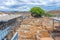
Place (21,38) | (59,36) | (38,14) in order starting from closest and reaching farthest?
(59,36), (21,38), (38,14)

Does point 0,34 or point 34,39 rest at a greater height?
point 0,34

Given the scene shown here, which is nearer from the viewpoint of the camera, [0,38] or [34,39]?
[0,38]

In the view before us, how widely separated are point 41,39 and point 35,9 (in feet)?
143

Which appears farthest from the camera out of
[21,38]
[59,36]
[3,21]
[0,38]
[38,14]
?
[38,14]

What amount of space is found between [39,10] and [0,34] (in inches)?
1934

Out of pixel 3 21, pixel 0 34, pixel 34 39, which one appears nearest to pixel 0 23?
pixel 3 21

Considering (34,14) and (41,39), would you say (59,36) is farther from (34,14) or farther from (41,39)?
(34,14)

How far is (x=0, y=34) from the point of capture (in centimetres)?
818

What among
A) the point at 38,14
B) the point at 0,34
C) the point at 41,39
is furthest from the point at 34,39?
the point at 38,14

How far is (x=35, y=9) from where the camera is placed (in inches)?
2251

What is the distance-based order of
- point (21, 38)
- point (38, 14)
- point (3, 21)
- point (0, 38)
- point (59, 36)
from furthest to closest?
point (38, 14), point (21, 38), point (59, 36), point (3, 21), point (0, 38)

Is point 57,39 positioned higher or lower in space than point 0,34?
lower

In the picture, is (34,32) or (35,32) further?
(34,32)

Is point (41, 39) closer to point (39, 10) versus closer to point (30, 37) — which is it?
point (30, 37)
